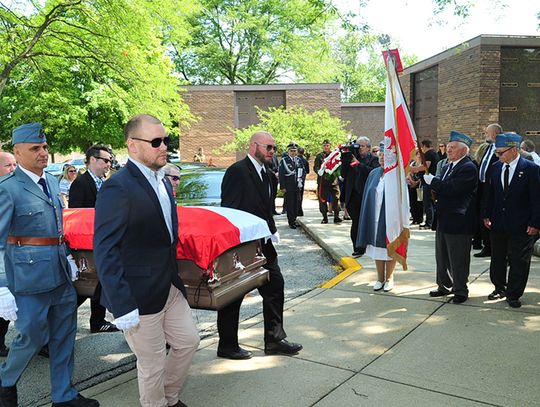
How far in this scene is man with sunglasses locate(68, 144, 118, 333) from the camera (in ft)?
16.6

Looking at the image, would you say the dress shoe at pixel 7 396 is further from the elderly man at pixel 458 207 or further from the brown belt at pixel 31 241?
the elderly man at pixel 458 207

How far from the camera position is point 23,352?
3.23 m

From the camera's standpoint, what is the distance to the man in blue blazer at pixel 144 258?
268cm

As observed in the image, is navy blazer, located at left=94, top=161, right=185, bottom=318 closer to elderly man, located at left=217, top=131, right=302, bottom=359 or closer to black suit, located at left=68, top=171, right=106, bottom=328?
elderly man, located at left=217, top=131, right=302, bottom=359

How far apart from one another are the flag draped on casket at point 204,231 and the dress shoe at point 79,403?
1.06 m

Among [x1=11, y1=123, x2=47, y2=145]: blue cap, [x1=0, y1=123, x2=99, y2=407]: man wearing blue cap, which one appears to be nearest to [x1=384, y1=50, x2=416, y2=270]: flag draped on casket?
[x1=0, y1=123, x2=99, y2=407]: man wearing blue cap

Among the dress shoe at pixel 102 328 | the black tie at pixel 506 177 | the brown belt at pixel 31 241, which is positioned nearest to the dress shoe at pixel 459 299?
the black tie at pixel 506 177

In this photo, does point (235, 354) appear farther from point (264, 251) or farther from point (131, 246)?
point (131, 246)

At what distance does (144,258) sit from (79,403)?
50.9 inches

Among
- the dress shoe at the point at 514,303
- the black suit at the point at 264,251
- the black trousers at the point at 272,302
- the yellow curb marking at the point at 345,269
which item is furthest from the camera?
the yellow curb marking at the point at 345,269

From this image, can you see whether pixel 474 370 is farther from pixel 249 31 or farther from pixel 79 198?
pixel 249 31

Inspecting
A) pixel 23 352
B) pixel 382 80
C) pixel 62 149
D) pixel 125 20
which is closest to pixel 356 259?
pixel 23 352

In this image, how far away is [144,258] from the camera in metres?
2.82

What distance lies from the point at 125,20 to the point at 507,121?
1128cm
